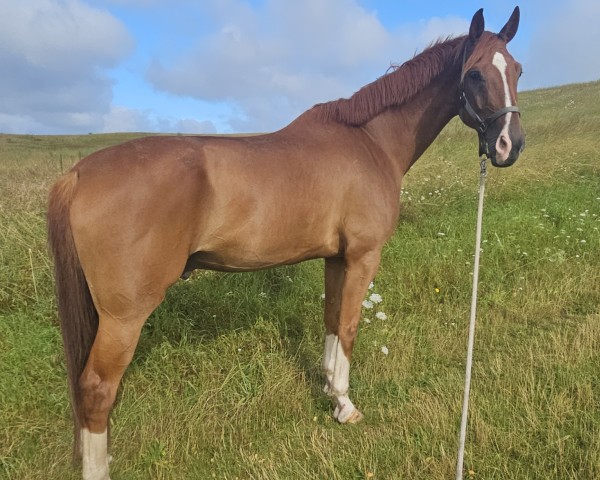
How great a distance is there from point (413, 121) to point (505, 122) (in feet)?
2.50

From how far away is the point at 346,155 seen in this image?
2.90 meters

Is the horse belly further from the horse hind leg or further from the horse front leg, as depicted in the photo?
the horse hind leg

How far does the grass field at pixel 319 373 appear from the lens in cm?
247

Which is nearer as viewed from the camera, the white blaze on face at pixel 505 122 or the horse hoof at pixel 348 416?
the white blaze on face at pixel 505 122

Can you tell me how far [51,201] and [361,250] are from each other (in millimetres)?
1872

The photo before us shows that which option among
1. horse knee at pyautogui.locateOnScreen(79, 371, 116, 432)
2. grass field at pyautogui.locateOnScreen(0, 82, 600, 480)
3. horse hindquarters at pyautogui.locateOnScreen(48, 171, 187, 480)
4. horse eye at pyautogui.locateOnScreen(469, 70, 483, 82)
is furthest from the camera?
horse eye at pyautogui.locateOnScreen(469, 70, 483, 82)

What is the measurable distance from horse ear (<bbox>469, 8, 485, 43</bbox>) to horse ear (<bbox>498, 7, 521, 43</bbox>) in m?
0.17

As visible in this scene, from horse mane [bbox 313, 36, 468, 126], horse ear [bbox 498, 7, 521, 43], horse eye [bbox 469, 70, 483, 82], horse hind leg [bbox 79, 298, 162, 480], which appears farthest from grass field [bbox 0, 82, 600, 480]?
horse ear [bbox 498, 7, 521, 43]

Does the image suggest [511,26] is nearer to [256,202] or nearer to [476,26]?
[476,26]

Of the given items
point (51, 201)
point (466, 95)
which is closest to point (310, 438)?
point (51, 201)

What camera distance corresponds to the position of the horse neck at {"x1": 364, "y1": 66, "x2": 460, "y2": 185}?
3.12m

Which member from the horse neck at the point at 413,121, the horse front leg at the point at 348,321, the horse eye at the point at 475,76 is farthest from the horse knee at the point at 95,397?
the horse eye at the point at 475,76

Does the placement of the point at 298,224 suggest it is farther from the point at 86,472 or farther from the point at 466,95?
the point at 86,472

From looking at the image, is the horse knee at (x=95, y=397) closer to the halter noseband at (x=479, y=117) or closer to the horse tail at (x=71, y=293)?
the horse tail at (x=71, y=293)
